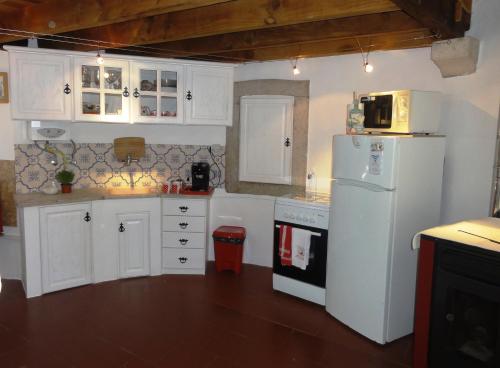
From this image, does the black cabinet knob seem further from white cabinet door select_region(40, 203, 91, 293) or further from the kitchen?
white cabinet door select_region(40, 203, 91, 293)

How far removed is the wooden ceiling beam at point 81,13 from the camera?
8.64ft

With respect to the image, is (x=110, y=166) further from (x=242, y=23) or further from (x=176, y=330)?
(x=242, y=23)

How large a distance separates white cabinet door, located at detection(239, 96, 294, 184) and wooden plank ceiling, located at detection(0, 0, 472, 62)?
0.60 meters

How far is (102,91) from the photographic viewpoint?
4.07 metres

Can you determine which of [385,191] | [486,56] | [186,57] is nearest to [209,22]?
[186,57]

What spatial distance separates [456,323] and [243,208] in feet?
8.82

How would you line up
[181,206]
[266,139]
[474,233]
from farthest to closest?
[266,139], [181,206], [474,233]

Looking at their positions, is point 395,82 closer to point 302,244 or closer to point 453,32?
point 453,32

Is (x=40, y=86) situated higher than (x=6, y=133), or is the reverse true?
(x=40, y=86)

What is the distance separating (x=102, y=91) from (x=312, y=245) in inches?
94.5

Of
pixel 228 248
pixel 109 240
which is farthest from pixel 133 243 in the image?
pixel 228 248

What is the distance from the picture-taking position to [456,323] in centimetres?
252

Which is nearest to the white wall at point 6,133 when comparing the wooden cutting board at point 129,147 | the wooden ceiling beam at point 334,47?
the wooden cutting board at point 129,147

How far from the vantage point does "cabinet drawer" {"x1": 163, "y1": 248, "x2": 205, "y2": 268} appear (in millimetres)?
4387
